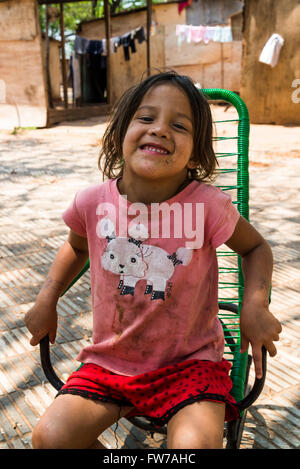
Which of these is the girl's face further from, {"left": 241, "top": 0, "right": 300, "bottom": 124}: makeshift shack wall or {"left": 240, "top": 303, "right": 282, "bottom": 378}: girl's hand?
{"left": 241, "top": 0, "right": 300, "bottom": 124}: makeshift shack wall

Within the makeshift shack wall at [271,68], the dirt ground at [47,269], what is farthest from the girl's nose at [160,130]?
the makeshift shack wall at [271,68]

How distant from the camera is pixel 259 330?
126 centimetres

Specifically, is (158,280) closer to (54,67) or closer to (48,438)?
(48,438)

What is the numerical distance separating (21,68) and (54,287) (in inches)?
372

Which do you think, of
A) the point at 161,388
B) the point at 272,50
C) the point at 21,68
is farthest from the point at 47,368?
the point at 21,68

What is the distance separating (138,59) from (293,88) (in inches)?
276

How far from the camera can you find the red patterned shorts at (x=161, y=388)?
123 centimetres

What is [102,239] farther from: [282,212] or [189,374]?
[282,212]

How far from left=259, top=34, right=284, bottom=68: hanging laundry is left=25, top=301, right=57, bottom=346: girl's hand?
8.23m

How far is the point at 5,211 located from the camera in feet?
14.0

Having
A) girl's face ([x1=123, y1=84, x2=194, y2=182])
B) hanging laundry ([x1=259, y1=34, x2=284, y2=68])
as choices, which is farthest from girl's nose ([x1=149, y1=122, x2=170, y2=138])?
hanging laundry ([x1=259, y1=34, x2=284, y2=68])

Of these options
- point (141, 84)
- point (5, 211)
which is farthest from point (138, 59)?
point (141, 84)

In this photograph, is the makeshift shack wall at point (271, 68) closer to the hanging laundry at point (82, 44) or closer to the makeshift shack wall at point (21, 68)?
the makeshift shack wall at point (21, 68)

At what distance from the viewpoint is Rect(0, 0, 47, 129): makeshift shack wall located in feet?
31.0
